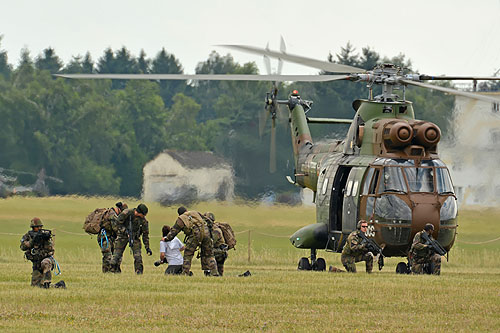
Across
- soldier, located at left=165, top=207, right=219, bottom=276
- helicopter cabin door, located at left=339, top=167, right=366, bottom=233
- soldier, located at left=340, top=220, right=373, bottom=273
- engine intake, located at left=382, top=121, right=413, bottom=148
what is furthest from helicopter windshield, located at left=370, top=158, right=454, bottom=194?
soldier, located at left=165, top=207, right=219, bottom=276

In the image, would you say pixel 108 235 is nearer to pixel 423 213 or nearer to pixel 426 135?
pixel 423 213

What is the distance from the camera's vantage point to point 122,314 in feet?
59.6

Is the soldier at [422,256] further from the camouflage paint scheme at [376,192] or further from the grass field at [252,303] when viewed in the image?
the grass field at [252,303]

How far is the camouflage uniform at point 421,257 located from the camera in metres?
26.8

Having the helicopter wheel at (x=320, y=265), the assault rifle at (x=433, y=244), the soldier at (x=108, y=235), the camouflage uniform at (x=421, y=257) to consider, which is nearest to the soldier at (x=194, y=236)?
the soldier at (x=108, y=235)

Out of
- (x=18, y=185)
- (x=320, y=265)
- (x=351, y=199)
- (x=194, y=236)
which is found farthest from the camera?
(x=18, y=185)

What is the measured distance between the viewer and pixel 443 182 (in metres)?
27.6

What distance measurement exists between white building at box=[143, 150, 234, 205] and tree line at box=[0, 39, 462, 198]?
545 millimetres

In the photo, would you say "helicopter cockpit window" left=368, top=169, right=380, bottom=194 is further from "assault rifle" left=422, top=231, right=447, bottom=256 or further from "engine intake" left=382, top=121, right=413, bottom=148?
"assault rifle" left=422, top=231, right=447, bottom=256

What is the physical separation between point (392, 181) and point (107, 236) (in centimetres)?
684

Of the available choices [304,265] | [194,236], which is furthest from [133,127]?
[194,236]

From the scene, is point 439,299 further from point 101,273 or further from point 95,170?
point 95,170

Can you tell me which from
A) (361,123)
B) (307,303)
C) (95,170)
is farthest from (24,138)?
(307,303)

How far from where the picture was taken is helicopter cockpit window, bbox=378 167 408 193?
1073 inches
